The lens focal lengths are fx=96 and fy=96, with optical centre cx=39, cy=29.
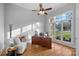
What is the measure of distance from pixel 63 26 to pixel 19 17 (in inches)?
39.2

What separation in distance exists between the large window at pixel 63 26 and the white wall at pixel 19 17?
1.12 ft

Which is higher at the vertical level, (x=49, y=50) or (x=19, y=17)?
(x=19, y=17)

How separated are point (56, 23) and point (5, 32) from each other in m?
1.11

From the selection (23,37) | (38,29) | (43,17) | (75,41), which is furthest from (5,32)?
(75,41)

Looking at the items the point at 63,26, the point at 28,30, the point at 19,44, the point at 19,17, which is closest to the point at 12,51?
the point at 19,44

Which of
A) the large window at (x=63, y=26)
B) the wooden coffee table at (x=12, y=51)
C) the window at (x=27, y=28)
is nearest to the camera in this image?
the wooden coffee table at (x=12, y=51)

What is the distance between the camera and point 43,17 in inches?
82.8

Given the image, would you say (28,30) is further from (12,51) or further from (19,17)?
(12,51)

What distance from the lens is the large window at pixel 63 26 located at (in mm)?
2018

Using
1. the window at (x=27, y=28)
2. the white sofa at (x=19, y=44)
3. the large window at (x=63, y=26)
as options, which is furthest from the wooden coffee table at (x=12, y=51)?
the large window at (x=63, y=26)

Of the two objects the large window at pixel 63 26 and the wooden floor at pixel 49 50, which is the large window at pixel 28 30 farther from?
the large window at pixel 63 26

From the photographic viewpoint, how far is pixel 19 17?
7.10ft

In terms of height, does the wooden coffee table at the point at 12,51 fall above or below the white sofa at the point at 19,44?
below

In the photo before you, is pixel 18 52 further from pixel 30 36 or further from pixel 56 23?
pixel 56 23
